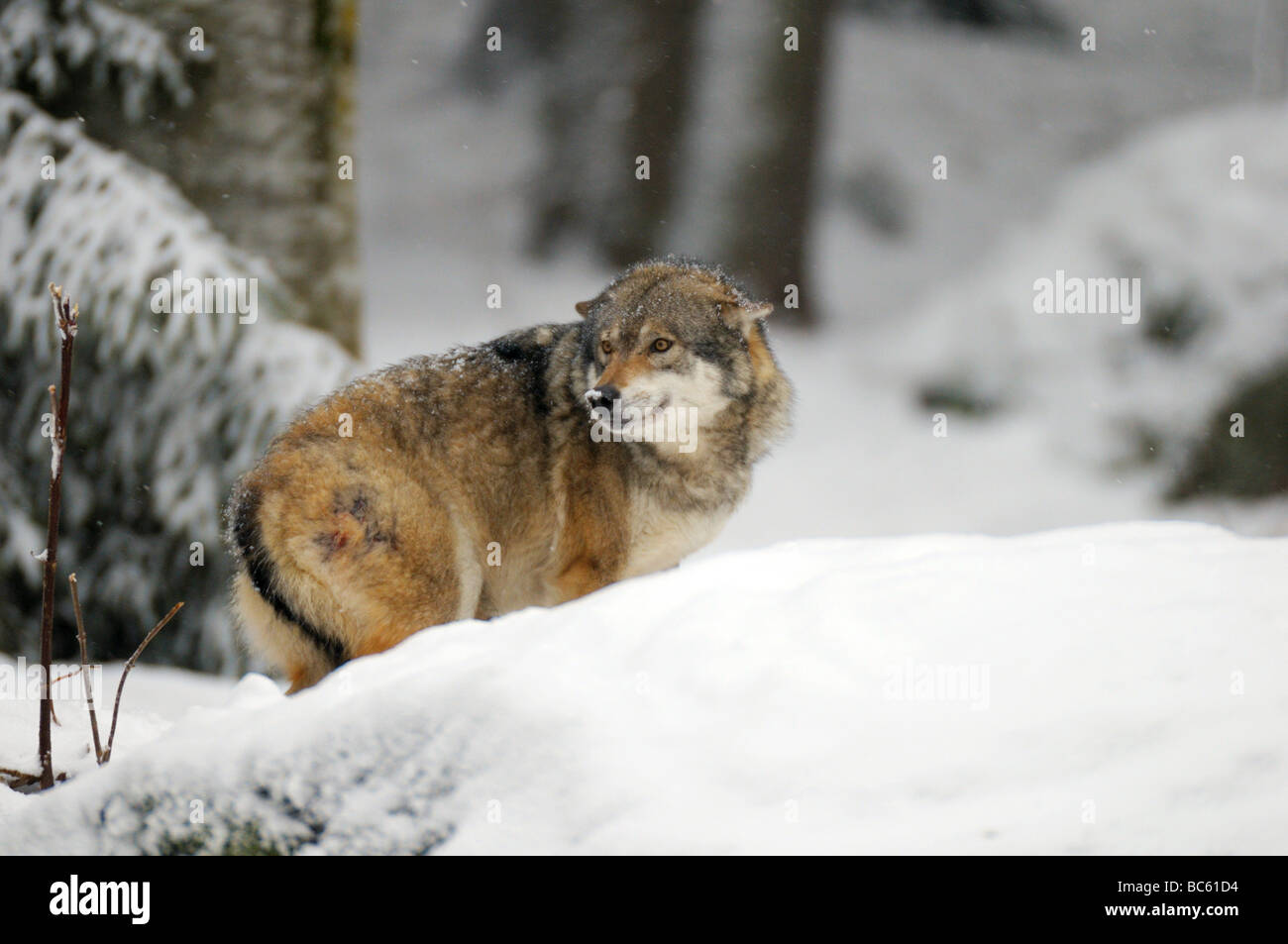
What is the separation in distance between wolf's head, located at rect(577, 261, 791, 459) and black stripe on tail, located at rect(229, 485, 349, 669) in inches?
44.0

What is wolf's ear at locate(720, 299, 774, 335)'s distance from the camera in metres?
4.26

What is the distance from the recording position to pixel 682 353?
409 cm

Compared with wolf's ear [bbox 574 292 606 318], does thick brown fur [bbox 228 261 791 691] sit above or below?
below

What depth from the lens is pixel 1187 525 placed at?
3076 millimetres

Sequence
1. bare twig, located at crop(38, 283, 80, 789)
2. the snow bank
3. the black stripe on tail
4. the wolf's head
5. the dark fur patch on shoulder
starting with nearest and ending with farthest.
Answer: bare twig, located at crop(38, 283, 80, 789), the black stripe on tail, the wolf's head, the dark fur patch on shoulder, the snow bank

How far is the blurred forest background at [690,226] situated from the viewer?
248 inches

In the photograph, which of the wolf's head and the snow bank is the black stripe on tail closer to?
the wolf's head

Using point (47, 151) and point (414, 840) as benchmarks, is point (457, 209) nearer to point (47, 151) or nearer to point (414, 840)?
point (47, 151)

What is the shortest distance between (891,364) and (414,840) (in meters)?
10.1

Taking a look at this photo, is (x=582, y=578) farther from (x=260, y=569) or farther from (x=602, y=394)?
(x=260, y=569)

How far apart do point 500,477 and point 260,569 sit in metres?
0.86

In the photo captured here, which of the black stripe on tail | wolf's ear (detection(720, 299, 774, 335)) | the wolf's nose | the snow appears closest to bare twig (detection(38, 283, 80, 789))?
the black stripe on tail

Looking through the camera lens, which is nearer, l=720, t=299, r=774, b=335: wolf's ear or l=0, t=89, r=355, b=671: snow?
l=720, t=299, r=774, b=335: wolf's ear

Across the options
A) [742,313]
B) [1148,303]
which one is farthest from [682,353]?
[1148,303]
